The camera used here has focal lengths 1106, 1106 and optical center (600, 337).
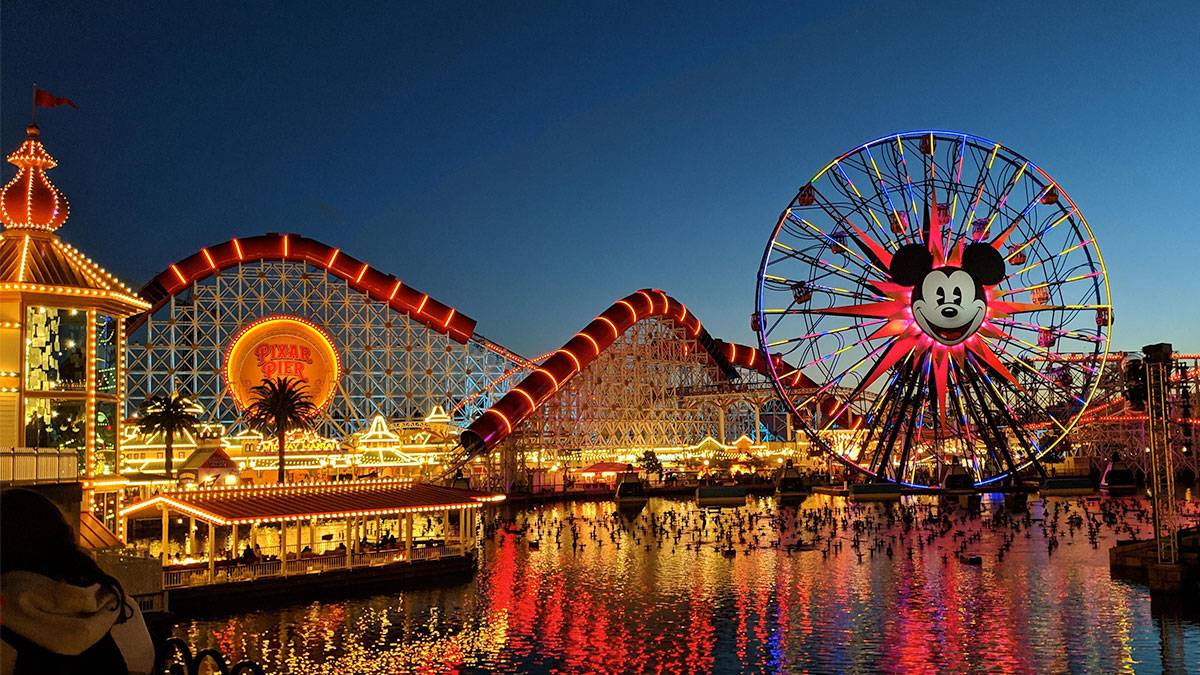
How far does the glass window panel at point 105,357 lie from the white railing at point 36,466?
7.47 metres

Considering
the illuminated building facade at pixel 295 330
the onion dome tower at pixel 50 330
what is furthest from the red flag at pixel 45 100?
the illuminated building facade at pixel 295 330

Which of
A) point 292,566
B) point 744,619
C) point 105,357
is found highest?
point 105,357

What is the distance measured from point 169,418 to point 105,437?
19.5 m

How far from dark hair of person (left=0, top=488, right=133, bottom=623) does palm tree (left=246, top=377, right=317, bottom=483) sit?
167ft

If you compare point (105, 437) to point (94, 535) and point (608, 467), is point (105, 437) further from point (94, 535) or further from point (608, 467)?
point (608, 467)

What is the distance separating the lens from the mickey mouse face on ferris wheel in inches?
2064

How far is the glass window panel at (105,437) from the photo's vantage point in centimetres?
3331

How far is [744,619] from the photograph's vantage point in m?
31.5

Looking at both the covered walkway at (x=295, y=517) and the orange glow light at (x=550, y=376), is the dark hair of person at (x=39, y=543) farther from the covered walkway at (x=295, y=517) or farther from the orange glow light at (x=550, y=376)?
the orange glow light at (x=550, y=376)

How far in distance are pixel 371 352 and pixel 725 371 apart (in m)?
36.6

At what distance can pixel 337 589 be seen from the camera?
34.9 metres

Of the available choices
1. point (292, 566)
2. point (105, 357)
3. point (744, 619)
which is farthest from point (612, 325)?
point (744, 619)

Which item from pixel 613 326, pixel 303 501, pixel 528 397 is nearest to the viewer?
pixel 303 501

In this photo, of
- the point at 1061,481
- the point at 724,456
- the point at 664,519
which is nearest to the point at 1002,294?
the point at 664,519
